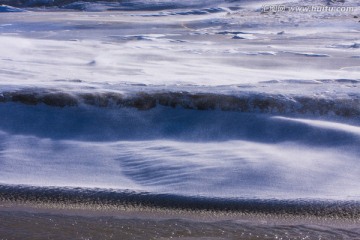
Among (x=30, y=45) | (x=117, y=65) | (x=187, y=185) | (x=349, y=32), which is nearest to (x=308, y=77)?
(x=117, y=65)

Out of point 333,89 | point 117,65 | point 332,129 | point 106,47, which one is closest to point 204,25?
point 106,47

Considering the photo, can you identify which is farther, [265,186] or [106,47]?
[106,47]

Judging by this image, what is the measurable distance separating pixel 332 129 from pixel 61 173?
1.92 m

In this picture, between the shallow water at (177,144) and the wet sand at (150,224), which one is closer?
the wet sand at (150,224)

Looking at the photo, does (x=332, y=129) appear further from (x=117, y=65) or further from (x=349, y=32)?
(x=349, y=32)

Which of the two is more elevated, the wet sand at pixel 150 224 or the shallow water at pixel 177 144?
the shallow water at pixel 177 144

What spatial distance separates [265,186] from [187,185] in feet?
1.48

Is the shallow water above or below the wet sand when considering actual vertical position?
above

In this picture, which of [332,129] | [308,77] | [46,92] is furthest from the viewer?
[308,77]

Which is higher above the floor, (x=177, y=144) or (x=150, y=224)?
(x=177, y=144)

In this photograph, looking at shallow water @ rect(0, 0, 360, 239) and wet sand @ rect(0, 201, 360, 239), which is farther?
shallow water @ rect(0, 0, 360, 239)

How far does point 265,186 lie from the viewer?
13.8 ft

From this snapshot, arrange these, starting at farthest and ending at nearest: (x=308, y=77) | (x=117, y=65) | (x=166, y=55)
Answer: (x=166, y=55)
(x=117, y=65)
(x=308, y=77)

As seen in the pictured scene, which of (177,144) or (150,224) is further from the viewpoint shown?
(177,144)
